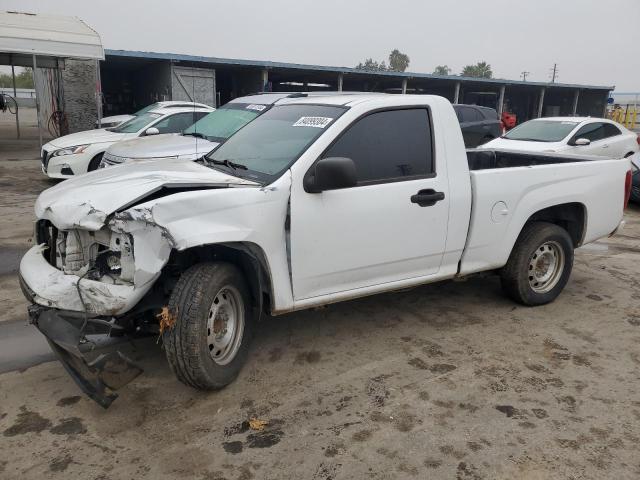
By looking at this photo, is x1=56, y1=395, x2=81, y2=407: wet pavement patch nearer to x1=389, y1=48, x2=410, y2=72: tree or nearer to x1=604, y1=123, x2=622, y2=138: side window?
x1=604, y1=123, x2=622, y2=138: side window

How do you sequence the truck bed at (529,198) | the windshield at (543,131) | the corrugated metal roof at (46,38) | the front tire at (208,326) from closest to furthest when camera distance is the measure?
1. the front tire at (208,326)
2. the truck bed at (529,198)
3. the windshield at (543,131)
4. the corrugated metal roof at (46,38)

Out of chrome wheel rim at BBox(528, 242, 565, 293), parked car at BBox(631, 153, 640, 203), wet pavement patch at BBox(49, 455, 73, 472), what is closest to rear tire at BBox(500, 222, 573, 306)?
chrome wheel rim at BBox(528, 242, 565, 293)

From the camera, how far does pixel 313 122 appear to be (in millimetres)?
3943

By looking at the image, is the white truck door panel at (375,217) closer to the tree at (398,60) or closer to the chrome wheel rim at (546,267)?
the chrome wheel rim at (546,267)

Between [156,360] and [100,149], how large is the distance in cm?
731

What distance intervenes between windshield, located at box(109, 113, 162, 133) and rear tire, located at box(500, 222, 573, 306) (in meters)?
8.12

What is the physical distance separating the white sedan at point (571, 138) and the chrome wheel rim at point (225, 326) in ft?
27.9

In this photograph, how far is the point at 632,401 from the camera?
11.6 feet

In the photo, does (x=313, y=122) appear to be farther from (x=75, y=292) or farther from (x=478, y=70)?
(x=478, y=70)

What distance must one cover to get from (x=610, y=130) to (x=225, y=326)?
11857 mm

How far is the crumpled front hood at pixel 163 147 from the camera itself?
8.00 metres

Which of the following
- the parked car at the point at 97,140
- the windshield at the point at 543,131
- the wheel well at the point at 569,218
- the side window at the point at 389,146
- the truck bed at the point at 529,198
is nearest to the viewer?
the side window at the point at 389,146

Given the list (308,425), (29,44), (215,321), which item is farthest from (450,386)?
(29,44)

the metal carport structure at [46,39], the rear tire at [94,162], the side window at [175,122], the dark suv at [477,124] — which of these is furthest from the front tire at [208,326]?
the metal carport structure at [46,39]
